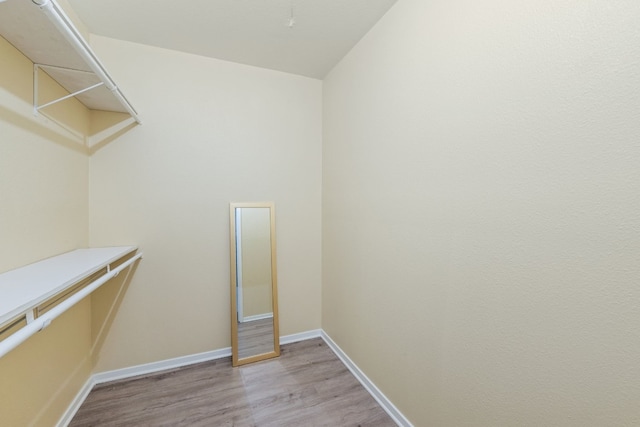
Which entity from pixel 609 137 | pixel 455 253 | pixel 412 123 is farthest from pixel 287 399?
pixel 609 137

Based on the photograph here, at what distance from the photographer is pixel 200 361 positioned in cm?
224

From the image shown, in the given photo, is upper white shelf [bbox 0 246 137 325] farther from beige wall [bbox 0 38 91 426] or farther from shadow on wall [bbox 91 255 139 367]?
shadow on wall [bbox 91 255 139 367]

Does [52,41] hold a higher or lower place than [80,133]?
higher

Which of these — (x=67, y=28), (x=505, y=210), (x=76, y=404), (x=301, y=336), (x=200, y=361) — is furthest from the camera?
(x=301, y=336)

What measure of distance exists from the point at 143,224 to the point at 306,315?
1.70 metres

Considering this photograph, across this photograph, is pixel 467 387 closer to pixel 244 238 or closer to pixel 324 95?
pixel 244 238

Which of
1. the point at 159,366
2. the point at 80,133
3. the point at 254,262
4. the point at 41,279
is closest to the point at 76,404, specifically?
the point at 159,366

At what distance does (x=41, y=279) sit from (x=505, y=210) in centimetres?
191

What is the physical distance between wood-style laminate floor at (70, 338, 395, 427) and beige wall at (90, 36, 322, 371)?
239mm

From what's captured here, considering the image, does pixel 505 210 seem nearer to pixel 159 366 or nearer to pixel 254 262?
pixel 254 262

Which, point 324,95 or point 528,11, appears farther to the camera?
point 324,95

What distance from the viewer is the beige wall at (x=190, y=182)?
6.52 ft

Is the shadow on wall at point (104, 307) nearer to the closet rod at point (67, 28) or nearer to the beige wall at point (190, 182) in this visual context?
the beige wall at point (190, 182)

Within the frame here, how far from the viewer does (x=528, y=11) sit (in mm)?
943
